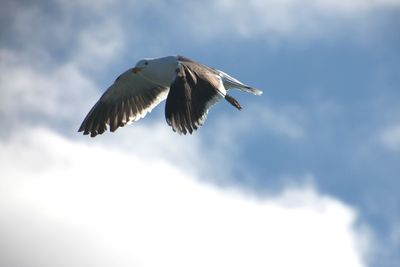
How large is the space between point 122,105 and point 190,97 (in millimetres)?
4436

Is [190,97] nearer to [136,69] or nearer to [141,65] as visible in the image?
[141,65]

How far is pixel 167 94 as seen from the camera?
19.6 metres

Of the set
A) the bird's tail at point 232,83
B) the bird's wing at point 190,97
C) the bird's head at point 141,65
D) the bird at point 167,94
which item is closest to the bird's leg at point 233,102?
the bird at point 167,94

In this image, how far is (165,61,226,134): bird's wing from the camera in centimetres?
1614

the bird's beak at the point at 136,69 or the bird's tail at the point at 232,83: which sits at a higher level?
the bird's tail at the point at 232,83

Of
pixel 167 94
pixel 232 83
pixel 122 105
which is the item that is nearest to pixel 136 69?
pixel 167 94

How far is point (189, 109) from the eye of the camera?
16.3 m

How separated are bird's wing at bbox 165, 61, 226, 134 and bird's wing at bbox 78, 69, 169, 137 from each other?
8.93 ft

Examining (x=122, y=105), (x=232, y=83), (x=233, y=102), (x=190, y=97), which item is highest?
(x=232, y=83)

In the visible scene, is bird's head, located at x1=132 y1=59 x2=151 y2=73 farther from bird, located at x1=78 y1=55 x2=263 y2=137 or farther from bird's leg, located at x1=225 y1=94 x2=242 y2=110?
bird's leg, located at x1=225 y1=94 x2=242 y2=110

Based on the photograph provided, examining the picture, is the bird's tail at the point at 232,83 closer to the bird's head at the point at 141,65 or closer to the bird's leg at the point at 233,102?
the bird's leg at the point at 233,102

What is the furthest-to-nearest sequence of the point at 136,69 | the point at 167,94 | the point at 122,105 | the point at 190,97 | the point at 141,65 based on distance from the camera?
the point at 122,105, the point at 167,94, the point at 136,69, the point at 141,65, the point at 190,97

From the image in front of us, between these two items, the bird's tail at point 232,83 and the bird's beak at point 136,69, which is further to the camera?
the bird's beak at point 136,69

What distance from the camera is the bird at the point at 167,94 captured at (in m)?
16.3
